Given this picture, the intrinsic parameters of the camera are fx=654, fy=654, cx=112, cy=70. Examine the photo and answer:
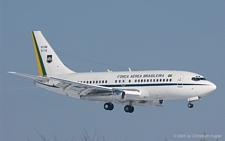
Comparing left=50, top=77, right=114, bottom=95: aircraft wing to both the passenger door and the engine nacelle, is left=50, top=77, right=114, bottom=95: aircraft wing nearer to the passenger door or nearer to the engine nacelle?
the engine nacelle

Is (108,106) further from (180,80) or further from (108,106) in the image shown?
(180,80)

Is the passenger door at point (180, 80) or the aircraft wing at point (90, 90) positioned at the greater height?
the passenger door at point (180, 80)

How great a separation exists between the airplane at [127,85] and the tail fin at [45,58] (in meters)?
0.14

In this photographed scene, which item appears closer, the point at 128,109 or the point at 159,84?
the point at 159,84

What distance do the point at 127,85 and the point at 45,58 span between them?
15643 millimetres

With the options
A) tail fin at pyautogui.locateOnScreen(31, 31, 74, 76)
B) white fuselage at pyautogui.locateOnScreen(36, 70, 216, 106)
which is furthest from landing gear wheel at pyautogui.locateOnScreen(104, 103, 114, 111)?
tail fin at pyautogui.locateOnScreen(31, 31, 74, 76)

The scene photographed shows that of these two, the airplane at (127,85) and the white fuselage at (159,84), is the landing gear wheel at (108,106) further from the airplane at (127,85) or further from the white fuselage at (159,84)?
the white fuselage at (159,84)

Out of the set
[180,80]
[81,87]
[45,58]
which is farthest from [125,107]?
[45,58]

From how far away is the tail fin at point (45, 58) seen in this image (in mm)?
91562

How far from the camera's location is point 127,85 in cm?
8238

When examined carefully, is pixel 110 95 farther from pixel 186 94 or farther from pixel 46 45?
pixel 46 45

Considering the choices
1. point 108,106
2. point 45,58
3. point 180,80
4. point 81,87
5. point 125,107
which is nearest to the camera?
point 180,80

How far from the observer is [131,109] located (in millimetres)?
85750

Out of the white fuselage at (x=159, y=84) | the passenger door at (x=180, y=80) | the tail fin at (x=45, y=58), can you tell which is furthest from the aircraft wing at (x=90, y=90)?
the passenger door at (x=180, y=80)
